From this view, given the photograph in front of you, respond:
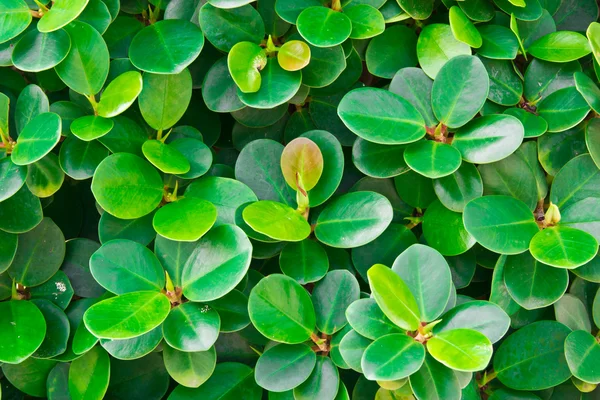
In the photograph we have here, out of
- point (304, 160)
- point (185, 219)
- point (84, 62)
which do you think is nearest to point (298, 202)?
point (304, 160)

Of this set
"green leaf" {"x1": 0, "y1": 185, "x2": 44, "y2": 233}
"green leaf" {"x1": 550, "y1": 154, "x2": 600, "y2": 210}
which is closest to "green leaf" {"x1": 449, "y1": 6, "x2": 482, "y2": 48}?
"green leaf" {"x1": 550, "y1": 154, "x2": 600, "y2": 210}

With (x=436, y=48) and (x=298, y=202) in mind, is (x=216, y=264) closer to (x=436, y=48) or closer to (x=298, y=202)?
(x=298, y=202)

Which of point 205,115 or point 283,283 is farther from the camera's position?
point 205,115

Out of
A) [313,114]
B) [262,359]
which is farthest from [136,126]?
[262,359]

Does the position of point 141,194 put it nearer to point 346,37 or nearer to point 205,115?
point 205,115

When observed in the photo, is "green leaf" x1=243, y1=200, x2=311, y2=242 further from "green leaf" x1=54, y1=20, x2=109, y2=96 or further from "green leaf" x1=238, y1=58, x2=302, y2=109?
"green leaf" x1=54, y1=20, x2=109, y2=96
